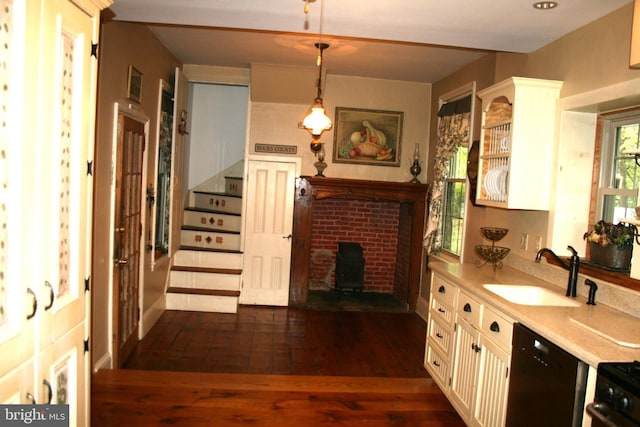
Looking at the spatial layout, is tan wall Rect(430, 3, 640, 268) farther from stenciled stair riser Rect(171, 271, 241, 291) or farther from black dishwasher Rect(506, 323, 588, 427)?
stenciled stair riser Rect(171, 271, 241, 291)

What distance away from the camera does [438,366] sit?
11.4 feet

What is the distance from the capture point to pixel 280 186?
619 cm

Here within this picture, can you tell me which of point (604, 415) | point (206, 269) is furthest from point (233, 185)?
point (604, 415)

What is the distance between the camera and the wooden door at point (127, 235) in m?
3.81

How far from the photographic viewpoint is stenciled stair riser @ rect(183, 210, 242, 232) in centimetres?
656

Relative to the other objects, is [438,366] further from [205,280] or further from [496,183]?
[205,280]

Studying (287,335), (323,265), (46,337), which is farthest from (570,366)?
(323,265)

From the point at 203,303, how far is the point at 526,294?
3.85 meters

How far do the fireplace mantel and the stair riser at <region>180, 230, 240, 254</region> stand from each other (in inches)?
31.2

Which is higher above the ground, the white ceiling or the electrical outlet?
the white ceiling

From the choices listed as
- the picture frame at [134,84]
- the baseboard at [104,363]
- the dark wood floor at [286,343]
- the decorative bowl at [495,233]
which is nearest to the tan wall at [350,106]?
the dark wood floor at [286,343]

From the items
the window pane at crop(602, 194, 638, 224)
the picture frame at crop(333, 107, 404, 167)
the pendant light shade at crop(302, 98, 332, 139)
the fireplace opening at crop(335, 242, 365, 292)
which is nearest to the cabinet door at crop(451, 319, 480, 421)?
the window pane at crop(602, 194, 638, 224)

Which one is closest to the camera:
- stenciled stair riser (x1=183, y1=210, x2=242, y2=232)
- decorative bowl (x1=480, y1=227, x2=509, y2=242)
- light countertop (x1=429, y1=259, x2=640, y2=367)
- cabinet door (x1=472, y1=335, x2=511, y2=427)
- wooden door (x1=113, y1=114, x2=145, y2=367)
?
light countertop (x1=429, y1=259, x2=640, y2=367)

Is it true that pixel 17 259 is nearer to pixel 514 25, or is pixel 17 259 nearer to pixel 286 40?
pixel 514 25
